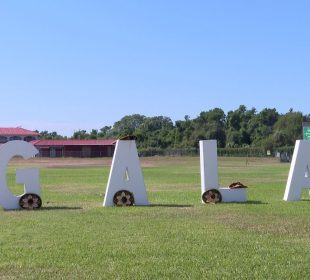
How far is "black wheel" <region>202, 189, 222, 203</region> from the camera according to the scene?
17.7 m

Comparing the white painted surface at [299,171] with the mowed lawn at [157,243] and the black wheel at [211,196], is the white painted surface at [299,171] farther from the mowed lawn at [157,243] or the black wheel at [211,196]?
the black wheel at [211,196]

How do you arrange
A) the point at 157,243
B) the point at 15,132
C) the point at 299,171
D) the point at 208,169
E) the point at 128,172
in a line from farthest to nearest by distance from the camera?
the point at 15,132
the point at 299,171
the point at 208,169
the point at 128,172
the point at 157,243

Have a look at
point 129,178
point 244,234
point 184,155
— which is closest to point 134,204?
point 129,178

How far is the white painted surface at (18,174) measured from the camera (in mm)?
16484

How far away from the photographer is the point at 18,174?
1638 cm

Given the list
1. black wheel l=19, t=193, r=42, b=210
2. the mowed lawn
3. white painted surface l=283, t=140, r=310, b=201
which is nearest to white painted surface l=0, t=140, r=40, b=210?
black wheel l=19, t=193, r=42, b=210

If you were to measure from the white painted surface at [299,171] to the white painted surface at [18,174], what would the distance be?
7750 millimetres

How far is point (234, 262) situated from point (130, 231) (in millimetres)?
3603

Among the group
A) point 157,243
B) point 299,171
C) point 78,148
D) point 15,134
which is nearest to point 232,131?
point 78,148

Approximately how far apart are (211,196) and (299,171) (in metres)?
2.94

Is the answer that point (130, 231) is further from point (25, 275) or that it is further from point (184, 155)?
point (184, 155)

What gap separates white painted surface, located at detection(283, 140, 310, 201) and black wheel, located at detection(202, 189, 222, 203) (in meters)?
2.33

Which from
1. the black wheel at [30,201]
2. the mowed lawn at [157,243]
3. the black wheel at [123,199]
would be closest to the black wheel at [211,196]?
the mowed lawn at [157,243]

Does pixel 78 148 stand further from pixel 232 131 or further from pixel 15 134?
pixel 232 131
